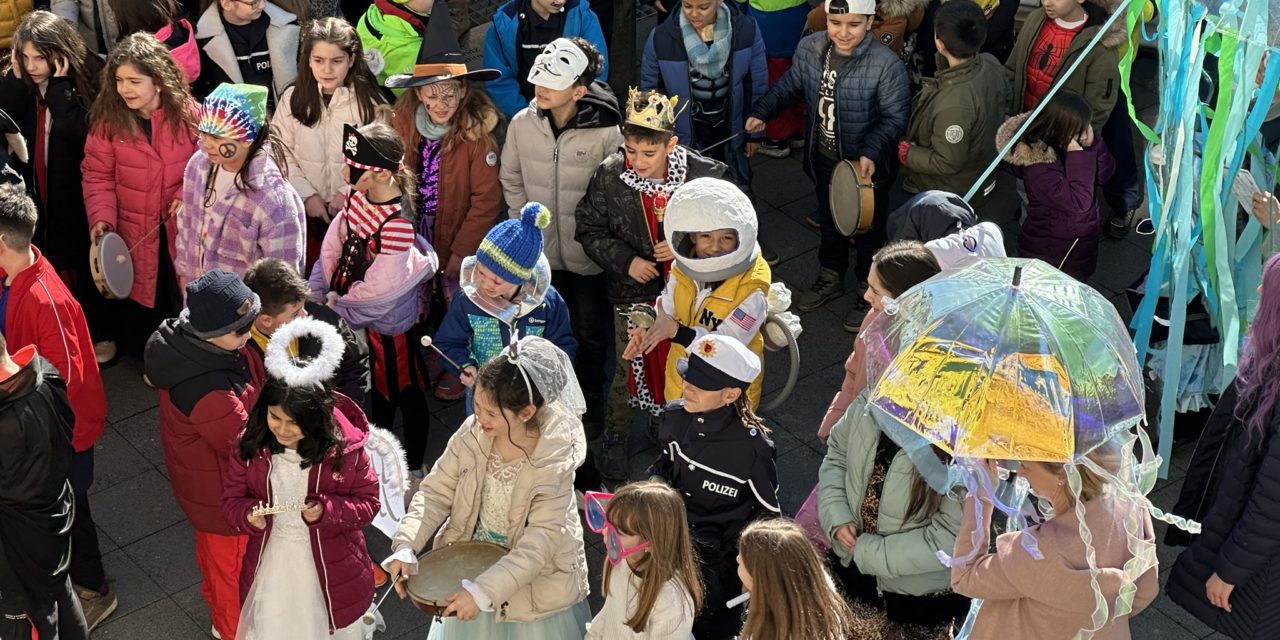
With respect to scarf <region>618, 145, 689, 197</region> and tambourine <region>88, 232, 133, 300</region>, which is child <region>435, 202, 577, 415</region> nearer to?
scarf <region>618, 145, 689, 197</region>

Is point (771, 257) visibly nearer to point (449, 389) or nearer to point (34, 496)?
point (449, 389)

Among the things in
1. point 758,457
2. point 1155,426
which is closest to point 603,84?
point 758,457

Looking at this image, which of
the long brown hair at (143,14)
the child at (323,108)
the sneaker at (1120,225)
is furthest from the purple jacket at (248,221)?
the sneaker at (1120,225)

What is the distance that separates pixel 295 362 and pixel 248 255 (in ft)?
5.72

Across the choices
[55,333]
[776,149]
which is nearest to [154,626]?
[55,333]

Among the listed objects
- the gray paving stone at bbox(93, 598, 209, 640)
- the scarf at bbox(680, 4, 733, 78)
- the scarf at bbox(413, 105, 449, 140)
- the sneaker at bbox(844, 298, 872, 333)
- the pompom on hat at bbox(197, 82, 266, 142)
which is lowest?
the gray paving stone at bbox(93, 598, 209, 640)

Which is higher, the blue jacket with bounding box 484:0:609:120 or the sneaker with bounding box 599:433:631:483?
the blue jacket with bounding box 484:0:609:120

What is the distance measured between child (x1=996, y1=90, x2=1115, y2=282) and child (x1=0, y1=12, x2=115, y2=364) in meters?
4.39

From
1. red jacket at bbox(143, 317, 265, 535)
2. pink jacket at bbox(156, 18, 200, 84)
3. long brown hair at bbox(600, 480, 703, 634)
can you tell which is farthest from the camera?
pink jacket at bbox(156, 18, 200, 84)

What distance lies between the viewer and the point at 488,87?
26.9 feet

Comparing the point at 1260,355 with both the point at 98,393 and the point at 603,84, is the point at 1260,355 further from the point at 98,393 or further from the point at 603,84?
the point at 98,393

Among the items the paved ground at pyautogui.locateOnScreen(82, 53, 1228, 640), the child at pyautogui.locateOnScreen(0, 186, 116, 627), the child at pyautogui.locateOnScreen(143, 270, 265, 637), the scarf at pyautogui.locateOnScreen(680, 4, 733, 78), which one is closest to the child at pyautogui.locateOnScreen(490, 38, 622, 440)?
the paved ground at pyautogui.locateOnScreen(82, 53, 1228, 640)

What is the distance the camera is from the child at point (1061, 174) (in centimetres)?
714

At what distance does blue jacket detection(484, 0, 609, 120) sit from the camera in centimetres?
810
